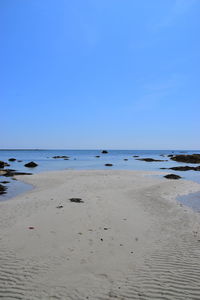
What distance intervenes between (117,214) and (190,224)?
3927 mm

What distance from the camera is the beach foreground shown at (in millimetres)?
5266

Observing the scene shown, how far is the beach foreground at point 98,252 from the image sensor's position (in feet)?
17.3

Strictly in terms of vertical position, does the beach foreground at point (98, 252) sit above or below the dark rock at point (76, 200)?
above

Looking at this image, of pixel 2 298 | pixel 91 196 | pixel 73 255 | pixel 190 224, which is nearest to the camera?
pixel 2 298

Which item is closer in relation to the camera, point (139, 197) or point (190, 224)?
point (190, 224)

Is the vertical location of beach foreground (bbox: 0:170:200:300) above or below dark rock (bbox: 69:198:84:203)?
above

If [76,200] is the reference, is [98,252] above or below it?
above

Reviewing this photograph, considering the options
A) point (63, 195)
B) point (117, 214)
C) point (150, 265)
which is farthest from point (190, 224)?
point (63, 195)

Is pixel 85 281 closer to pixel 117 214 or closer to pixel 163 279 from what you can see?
pixel 163 279

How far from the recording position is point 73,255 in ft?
23.2

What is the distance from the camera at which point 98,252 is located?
7301 millimetres

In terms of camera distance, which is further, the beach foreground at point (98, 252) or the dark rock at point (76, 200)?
the dark rock at point (76, 200)

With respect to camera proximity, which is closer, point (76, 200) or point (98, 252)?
point (98, 252)

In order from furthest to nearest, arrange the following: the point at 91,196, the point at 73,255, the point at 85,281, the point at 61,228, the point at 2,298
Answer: the point at 91,196 < the point at 61,228 < the point at 73,255 < the point at 85,281 < the point at 2,298
